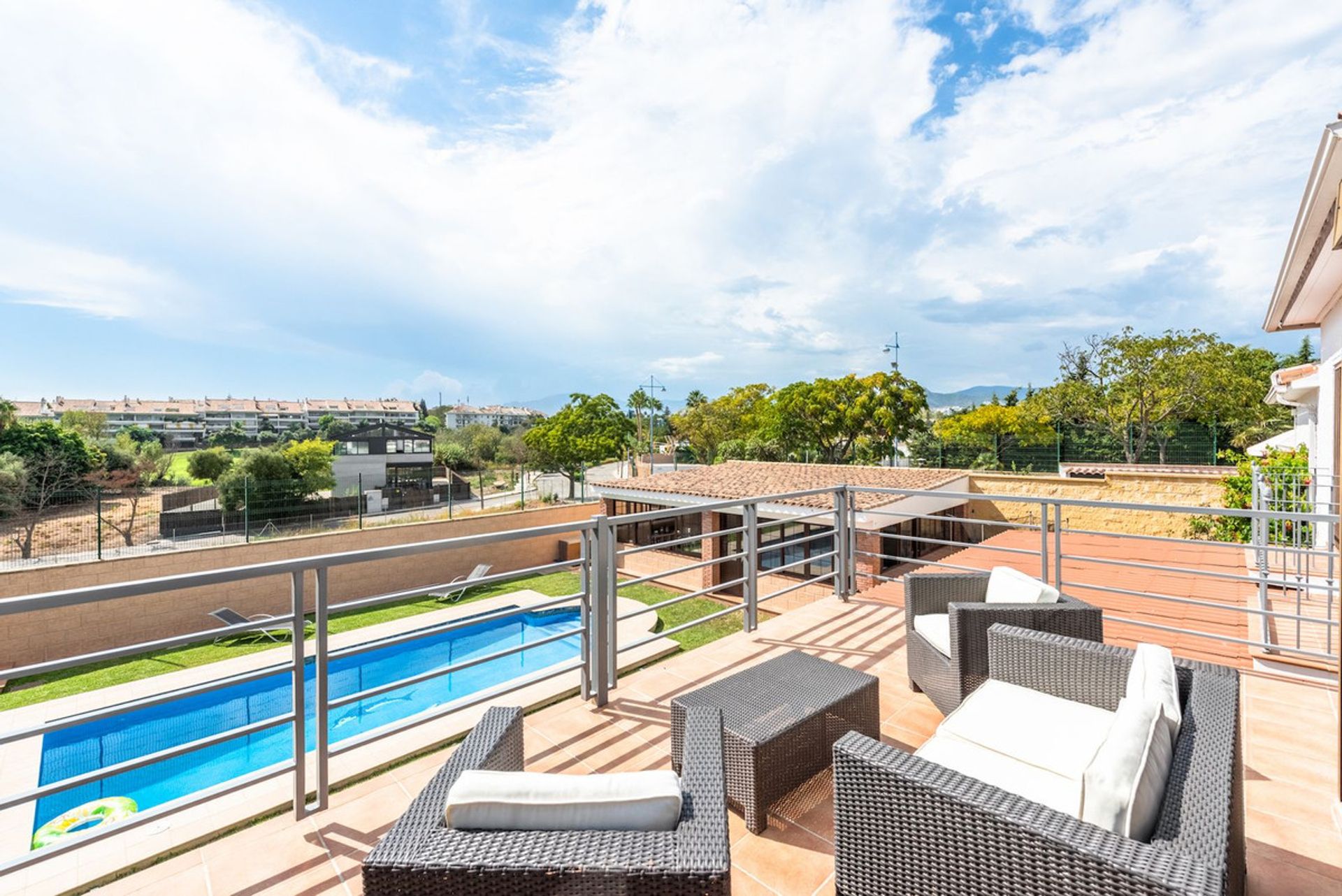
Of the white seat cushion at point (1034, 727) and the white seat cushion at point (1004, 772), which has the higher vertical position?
the white seat cushion at point (1034, 727)

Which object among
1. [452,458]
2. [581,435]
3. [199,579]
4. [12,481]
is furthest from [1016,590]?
[452,458]

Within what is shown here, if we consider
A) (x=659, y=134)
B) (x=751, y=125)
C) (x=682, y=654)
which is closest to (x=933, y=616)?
(x=682, y=654)

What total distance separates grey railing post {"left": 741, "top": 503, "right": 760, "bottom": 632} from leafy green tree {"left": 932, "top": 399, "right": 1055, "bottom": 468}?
1749cm

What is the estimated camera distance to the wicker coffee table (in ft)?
7.25

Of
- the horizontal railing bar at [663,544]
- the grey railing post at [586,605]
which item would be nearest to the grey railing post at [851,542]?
the horizontal railing bar at [663,544]

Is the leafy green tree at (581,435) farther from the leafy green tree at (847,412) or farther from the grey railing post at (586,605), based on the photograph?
the grey railing post at (586,605)

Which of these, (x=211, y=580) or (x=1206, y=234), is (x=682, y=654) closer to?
(x=211, y=580)

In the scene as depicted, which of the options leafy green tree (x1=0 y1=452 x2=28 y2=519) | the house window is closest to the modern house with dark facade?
the house window

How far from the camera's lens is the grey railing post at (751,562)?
444 centimetres

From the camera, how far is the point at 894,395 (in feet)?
81.7

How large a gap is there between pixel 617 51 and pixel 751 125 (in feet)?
9.11

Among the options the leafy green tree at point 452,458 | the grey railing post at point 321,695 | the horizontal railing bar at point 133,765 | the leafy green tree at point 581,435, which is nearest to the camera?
the horizontal railing bar at point 133,765

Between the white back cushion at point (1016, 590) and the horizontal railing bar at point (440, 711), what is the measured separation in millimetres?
2335

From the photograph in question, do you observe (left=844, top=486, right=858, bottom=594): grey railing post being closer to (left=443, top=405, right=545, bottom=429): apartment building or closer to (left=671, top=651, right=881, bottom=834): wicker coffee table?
(left=671, top=651, right=881, bottom=834): wicker coffee table
